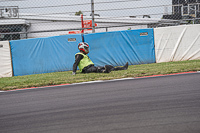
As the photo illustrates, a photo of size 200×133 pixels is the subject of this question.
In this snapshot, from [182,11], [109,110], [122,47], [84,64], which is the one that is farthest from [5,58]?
[182,11]

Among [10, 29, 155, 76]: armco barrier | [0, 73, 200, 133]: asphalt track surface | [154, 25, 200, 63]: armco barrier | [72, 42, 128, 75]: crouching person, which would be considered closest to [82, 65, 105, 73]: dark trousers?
[72, 42, 128, 75]: crouching person

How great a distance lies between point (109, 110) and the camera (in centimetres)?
339

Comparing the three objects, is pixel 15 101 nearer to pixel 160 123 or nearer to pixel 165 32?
pixel 160 123

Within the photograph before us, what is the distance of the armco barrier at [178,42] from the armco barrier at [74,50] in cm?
34

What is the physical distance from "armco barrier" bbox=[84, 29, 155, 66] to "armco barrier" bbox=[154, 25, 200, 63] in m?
0.32

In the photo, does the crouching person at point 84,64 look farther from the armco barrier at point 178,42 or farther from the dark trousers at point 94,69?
the armco barrier at point 178,42

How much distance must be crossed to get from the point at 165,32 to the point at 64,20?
32.6ft

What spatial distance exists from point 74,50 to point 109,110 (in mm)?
6443

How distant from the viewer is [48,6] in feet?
29.5

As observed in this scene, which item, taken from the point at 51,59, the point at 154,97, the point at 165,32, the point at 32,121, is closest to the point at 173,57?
the point at 165,32

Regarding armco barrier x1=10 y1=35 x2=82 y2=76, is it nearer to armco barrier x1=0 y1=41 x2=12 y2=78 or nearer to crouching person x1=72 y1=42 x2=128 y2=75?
armco barrier x1=0 y1=41 x2=12 y2=78

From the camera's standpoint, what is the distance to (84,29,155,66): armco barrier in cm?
970

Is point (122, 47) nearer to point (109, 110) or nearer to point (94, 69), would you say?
point (94, 69)

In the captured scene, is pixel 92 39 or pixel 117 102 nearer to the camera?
pixel 117 102
